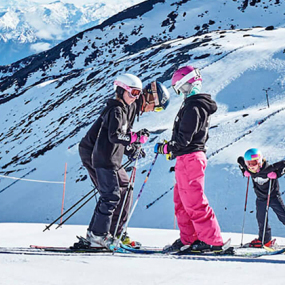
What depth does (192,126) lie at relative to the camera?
5094 mm

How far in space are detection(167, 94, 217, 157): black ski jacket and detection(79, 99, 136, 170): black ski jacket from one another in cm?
69

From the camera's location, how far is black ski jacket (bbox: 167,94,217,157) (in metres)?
5.09

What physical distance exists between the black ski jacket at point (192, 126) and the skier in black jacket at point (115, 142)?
56cm

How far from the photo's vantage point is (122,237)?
6008 mm

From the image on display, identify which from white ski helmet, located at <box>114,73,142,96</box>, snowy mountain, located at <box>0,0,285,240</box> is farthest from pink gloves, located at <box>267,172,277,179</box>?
snowy mountain, located at <box>0,0,285,240</box>

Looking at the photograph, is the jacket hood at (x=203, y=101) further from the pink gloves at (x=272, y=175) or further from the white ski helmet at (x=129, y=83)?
the pink gloves at (x=272, y=175)

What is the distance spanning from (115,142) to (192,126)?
1.06 m

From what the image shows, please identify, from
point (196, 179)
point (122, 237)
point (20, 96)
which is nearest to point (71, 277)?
point (196, 179)

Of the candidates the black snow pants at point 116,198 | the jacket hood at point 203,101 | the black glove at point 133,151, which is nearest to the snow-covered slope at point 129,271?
the black snow pants at point 116,198

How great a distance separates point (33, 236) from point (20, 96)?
5325 cm

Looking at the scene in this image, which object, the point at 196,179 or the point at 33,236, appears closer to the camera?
the point at 196,179

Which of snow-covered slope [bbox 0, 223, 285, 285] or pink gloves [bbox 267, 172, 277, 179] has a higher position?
pink gloves [bbox 267, 172, 277, 179]

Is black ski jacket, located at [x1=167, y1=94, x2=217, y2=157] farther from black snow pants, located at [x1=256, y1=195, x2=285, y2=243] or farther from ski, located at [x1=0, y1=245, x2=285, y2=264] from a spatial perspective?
black snow pants, located at [x1=256, y1=195, x2=285, y2=243]

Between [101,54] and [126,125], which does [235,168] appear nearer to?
[126,125]
